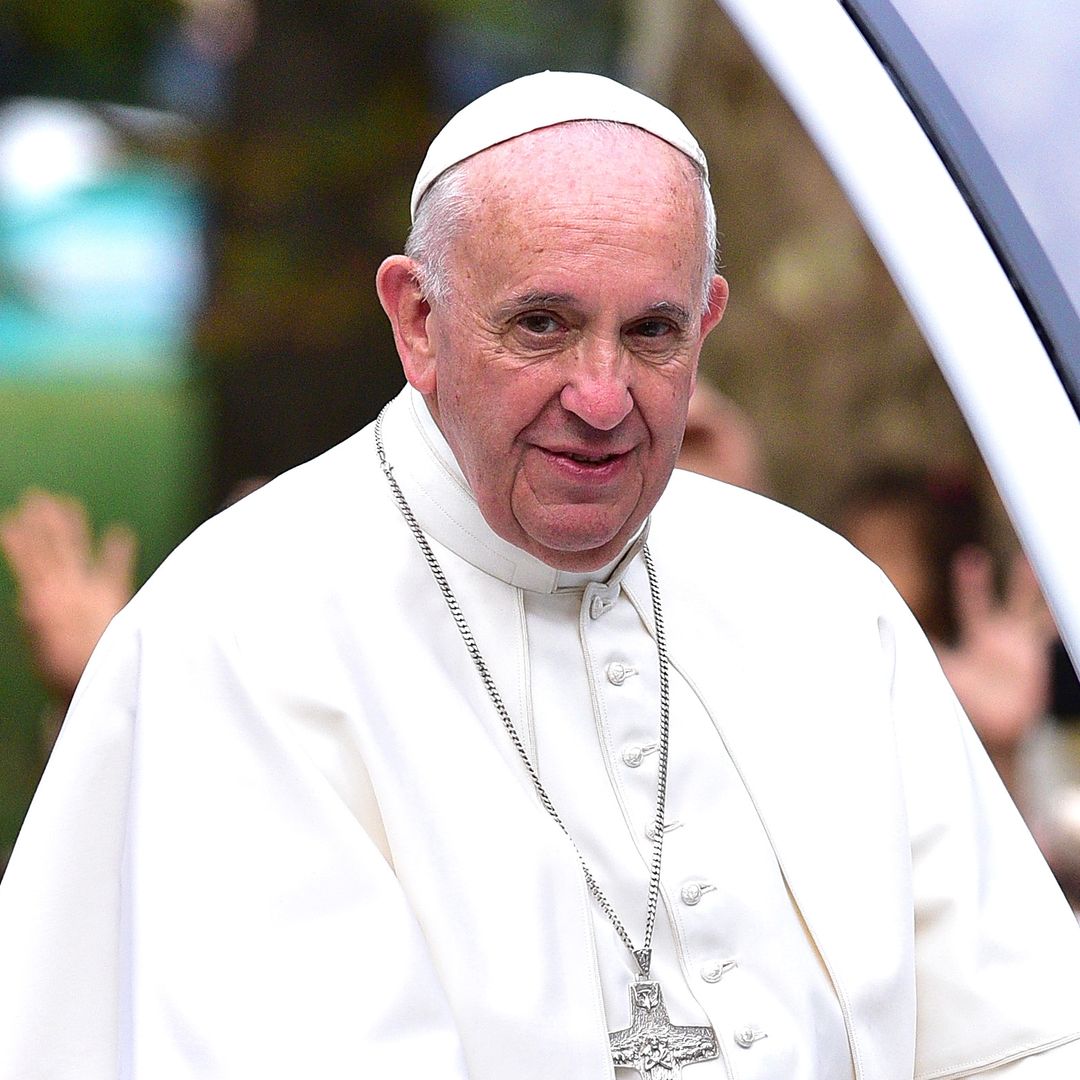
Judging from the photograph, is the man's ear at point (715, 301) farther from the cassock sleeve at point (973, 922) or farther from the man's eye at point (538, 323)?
the cassock sleeve at point (973, 922)

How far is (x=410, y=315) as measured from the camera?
2604 millimetres

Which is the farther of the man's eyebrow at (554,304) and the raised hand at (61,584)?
the raised hand at (61,584)

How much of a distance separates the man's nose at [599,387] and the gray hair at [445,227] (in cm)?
18

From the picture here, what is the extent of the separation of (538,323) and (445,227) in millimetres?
178

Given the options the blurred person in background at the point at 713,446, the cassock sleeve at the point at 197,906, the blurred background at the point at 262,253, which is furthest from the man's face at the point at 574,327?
the blurred background at the point at 262,253

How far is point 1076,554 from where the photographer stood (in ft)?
7.23

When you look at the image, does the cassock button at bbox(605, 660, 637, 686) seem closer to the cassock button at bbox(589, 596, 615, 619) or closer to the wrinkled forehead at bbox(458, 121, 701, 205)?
the cassock button at bbox(589, 596, 615, 619)

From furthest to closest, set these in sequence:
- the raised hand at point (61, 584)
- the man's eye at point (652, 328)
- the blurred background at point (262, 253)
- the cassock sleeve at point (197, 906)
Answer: the blurred background at point (262, 253) < the raised hand at point (61, 584) < the man's eye at point (652, 328) < the cassock sleeve at point (197, 906)

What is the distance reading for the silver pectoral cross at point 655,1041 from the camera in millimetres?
2494

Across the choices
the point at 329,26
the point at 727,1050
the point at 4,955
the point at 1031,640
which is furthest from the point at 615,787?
the point at 329,26

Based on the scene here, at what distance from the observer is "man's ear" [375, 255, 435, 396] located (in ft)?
8.47

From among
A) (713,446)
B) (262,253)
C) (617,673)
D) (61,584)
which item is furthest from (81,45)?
(617,673)

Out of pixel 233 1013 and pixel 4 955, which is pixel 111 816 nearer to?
pixel 4 955

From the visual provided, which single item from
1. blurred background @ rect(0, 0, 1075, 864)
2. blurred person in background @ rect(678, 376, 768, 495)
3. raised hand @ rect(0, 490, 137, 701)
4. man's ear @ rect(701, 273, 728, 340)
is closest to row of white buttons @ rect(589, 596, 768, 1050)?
man's ear @ rect(701, 273, 728, 340)
